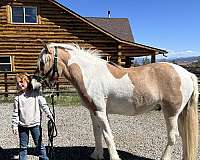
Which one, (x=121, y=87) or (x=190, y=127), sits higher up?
(x=121, y=87)

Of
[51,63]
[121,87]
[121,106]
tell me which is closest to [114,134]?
[121,106]

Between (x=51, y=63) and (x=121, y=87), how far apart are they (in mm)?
1174

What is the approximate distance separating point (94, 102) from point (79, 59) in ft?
2.45

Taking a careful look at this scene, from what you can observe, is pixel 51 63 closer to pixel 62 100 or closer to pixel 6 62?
pixel 62 100

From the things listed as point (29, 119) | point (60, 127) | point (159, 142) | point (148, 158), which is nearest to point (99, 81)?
point (29, 119)

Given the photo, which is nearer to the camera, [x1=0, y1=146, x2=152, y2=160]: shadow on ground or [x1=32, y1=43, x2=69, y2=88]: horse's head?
[x1=32, y1=43, x2=69, y2=88]: horse's head

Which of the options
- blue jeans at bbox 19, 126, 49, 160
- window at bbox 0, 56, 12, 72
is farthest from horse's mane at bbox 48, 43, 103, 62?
window at bbox 0, 56, 12, 72

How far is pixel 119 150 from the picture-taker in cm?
651

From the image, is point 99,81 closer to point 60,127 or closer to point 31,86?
point 31,86

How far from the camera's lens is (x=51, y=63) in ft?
17.3

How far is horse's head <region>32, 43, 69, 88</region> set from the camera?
5.25 metres

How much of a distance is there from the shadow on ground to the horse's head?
1579 millimetres

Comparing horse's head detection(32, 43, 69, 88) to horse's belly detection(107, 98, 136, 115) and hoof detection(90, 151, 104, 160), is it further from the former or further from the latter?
hoof detection(90, 151, 104, 160)

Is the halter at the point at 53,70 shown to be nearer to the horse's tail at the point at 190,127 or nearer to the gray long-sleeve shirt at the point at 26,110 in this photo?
the gray long-sleeve shirt at the point at 26,110
